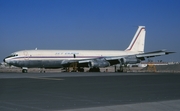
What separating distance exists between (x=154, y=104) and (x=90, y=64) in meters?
43.6

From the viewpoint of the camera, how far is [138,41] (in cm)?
6475

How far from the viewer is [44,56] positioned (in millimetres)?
52719

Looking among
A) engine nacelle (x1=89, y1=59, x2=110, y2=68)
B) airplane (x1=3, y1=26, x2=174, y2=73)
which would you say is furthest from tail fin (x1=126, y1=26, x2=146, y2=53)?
engine nacelle (x1=89, y1=59, x2=110, y2=68)

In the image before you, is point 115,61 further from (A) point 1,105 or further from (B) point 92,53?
(A) point 1,105

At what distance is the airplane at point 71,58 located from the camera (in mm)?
51250

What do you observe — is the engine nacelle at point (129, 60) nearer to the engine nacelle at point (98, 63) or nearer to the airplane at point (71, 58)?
the airplane at point (71, 58)

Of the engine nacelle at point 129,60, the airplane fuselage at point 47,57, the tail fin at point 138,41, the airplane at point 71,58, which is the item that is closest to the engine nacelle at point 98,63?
the airplane at point 71,58

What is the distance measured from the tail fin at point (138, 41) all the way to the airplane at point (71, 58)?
2.24 metres

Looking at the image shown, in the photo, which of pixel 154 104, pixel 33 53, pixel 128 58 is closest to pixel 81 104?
pixel 154 104

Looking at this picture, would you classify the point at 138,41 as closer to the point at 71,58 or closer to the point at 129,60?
the point at 129,60

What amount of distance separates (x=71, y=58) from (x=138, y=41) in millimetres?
16808

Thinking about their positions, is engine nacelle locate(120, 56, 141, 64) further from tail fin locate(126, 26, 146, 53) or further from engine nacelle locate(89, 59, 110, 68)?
tail fin locate(126, 26, 146, 53)

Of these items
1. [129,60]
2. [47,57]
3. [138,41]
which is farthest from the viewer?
[138,41]

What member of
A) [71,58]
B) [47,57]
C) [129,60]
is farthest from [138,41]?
[47,57]
